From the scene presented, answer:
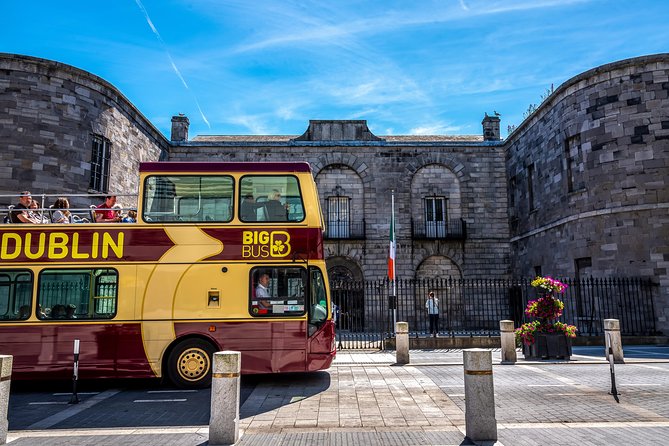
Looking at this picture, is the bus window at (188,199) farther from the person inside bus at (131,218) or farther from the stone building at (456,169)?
the stone building at (456,169)

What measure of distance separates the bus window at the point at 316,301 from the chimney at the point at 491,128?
21.2 metres

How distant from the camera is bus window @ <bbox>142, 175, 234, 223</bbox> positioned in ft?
→ 31.3

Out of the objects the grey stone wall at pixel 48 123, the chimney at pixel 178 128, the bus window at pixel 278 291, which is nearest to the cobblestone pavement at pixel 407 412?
the bus window at pixel 278 291

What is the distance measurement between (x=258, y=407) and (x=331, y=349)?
87.7 inches

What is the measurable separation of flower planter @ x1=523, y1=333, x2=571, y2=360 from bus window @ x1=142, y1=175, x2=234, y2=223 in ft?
30.7

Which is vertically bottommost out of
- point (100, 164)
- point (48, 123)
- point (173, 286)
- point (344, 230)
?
point (173, 286)

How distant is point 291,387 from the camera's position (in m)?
9.54

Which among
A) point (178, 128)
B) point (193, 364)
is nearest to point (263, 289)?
point (193, 364)

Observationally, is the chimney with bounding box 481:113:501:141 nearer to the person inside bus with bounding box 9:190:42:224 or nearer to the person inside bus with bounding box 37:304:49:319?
the person inside bus with bounding box 9:190:42:224

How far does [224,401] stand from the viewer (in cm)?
581

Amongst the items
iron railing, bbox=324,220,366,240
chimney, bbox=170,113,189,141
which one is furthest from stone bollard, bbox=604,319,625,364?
chimney, bbox=170,113,189,141

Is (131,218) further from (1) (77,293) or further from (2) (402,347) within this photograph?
(2) (402,347)

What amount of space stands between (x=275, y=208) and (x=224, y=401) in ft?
15.2

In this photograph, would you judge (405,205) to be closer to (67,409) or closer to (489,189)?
(489,189)
